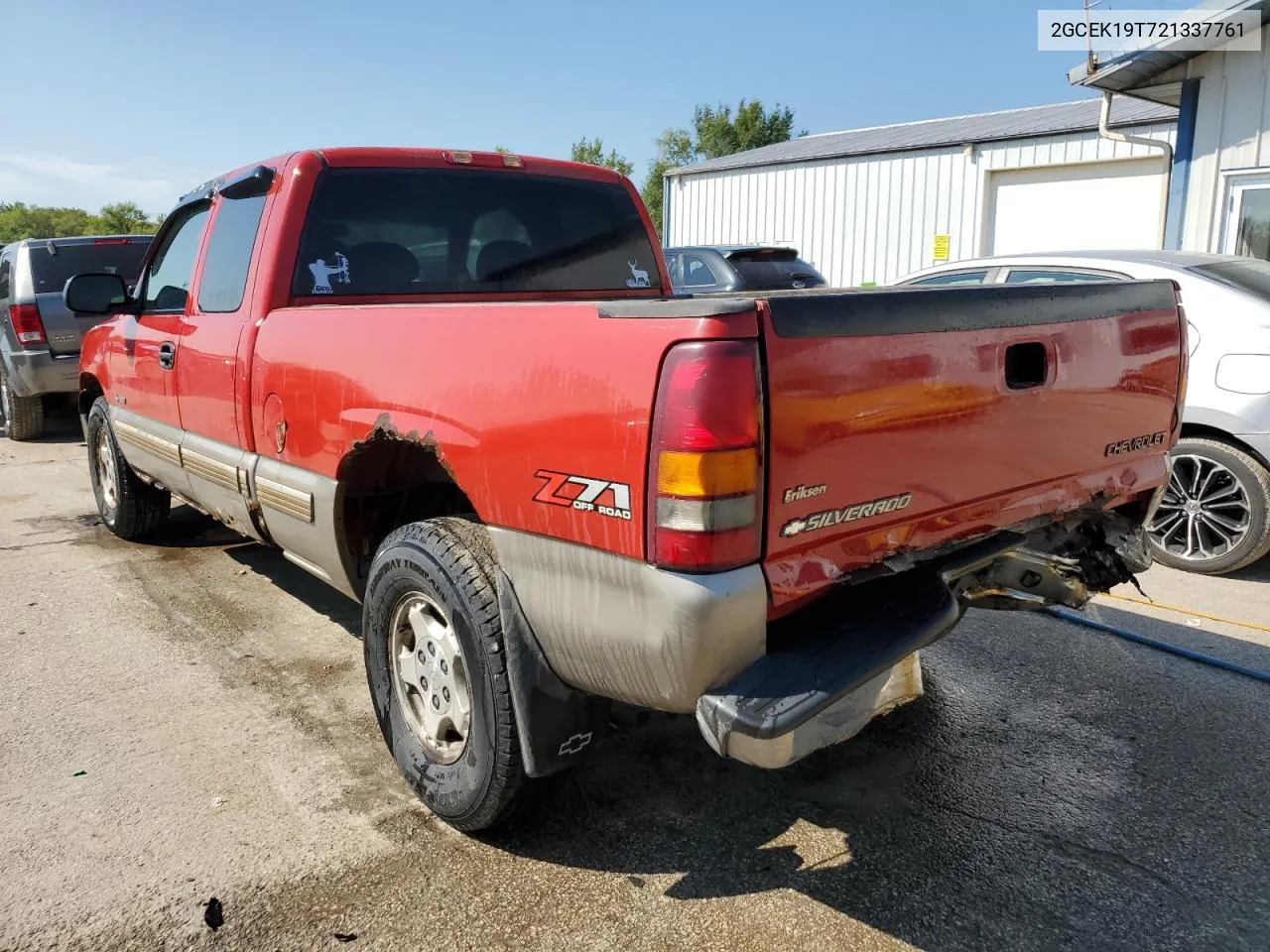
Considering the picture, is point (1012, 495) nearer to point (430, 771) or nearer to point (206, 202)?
point (430, 771)

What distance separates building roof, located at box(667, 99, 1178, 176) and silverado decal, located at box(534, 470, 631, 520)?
13935mm

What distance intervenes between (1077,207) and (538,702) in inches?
588

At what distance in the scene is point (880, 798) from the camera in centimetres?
299

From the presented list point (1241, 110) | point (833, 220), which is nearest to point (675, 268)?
point (1241, 110)

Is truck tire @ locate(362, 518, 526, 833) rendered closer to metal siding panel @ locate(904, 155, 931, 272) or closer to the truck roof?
the truck roof

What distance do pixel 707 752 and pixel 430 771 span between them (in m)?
0.97

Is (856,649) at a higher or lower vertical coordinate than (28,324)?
lower

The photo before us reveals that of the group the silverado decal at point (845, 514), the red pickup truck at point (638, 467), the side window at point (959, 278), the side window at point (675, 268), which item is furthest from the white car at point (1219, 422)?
the side window at point (675, 268)

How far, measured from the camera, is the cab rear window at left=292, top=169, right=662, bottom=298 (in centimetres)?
366

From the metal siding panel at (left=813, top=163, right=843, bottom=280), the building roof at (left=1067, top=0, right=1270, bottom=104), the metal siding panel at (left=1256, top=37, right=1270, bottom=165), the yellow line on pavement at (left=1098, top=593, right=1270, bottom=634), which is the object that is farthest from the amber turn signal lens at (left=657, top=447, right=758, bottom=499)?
the metal siding panel at (left=813, top=163, right=843, bottom=280)

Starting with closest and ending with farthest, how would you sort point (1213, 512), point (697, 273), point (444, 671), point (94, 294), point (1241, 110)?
point (444, 671)
point (94, 294)
point (1213, 512)
point (1241, 110)
point (697, 273)

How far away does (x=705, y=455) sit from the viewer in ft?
6.42

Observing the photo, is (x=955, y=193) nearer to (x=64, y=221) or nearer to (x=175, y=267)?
(x=175, y=267)

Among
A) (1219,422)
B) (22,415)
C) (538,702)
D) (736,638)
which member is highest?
(736,638)
